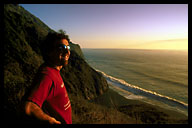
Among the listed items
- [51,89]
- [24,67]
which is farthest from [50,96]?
[24,67]

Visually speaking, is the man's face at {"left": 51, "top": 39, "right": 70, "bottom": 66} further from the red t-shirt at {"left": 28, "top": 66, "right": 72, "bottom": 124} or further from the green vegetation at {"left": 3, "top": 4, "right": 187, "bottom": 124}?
the green vegetation at {"left": 3, "top": 4, "right": 187, "bottom": 124}

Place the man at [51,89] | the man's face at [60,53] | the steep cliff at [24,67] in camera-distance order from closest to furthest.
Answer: the man at [51,89] → the man's face at [60,53] → the steep cliff at [24,67]

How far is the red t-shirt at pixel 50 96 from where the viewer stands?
1062 millimetres

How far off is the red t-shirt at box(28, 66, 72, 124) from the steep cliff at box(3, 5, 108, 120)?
8.4 inches

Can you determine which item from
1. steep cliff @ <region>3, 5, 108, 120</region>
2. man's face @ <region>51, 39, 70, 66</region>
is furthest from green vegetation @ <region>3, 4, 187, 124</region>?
man's face @ <region>51, 39, 70, 66</region>

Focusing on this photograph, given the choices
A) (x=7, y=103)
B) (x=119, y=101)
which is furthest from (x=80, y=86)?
(x=7, y=103)

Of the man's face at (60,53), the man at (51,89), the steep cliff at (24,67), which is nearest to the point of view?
the man at (51,89)

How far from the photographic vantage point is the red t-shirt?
1062 mm

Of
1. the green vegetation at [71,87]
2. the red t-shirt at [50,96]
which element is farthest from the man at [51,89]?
the green vegetation at [71,87]

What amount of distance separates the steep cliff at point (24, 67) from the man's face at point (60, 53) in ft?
2.35

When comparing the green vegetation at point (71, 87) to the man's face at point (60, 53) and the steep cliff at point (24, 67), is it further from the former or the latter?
the man's face at point (60, 53)

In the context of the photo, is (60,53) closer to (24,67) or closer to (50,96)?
(50,96)

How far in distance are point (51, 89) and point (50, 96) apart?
0.27ft

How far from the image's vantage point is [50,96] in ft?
4.07
